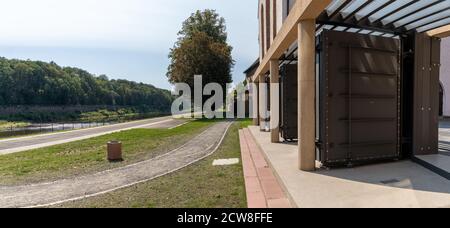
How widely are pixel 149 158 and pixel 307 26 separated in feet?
23.4

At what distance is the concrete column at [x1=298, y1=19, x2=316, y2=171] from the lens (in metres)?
6.78

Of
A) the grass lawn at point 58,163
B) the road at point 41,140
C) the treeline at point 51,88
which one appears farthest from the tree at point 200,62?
the treeline at point 51,88

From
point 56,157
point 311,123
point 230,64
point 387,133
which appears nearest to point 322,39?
point 311,123

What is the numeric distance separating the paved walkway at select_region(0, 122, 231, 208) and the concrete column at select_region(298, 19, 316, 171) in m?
3.77

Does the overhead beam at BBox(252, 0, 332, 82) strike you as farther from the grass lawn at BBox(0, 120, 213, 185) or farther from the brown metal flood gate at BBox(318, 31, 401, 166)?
the grass lawn at BBox(0, 120, 213, 185)

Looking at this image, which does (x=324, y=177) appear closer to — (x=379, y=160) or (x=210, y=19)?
(x=379, y=160)

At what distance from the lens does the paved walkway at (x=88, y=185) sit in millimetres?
6590

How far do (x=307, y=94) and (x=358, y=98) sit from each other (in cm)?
139

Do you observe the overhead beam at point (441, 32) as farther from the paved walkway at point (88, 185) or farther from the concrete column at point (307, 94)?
the paved walkway at point (88, 185)

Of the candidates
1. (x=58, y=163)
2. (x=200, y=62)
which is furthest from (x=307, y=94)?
(x=200, y=62)

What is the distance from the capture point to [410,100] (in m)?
8.02

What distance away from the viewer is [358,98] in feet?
24.1

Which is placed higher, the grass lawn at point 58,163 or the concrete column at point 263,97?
the concrete column at point 263,97

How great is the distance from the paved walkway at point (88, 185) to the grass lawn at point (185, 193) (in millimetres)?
558
